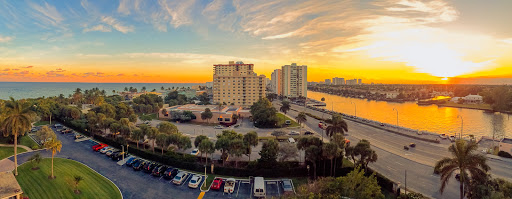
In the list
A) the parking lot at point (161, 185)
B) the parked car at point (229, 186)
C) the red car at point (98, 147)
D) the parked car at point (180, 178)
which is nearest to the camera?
the parking lot at point (161, 185)

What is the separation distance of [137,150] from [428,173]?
3313 cm

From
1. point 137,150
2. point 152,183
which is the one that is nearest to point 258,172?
point 152,183

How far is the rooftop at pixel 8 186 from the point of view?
50.3 ft

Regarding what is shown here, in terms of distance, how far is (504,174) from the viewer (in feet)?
76.1

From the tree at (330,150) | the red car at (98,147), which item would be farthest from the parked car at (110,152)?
the tree at (330,150)

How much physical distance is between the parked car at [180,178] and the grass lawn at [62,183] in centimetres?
449

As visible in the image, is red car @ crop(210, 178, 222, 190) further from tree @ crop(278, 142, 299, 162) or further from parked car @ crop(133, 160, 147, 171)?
parked car @ crop(133, 160, 147, 171)

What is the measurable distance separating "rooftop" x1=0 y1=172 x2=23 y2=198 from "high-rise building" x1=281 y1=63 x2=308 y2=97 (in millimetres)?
117641

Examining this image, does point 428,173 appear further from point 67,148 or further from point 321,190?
point 67,148

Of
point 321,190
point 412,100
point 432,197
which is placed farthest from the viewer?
point 412,100

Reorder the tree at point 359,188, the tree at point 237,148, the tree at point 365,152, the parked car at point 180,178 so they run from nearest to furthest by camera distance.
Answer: the tree at point 359,188 → the tree at point 365,152 → the parked car at point 180,178 → the tree at point 237,148

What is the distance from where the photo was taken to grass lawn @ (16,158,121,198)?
18.3m

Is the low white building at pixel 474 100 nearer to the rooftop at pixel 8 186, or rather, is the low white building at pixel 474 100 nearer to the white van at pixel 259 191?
the white van at pixel 259 191

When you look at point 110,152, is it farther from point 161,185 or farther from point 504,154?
point 504,154
